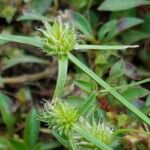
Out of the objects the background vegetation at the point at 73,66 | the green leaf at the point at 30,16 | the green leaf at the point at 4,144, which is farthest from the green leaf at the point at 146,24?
the green leaf at the point at 4,144

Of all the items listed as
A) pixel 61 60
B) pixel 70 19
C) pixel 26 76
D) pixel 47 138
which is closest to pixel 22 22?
pixel 26 76

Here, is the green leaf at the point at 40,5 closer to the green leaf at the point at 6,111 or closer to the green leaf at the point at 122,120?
the green leaf at the point at 6,111

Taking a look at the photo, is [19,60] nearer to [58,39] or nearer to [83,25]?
[83,25]

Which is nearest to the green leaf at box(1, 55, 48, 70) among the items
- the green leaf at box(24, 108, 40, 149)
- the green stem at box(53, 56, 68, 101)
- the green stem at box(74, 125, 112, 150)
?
the green leaf at box(24, 108, 40, 149)

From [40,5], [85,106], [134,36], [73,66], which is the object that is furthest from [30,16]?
[85,106]

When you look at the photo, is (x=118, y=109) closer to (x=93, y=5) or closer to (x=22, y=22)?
(x=93, y=5)

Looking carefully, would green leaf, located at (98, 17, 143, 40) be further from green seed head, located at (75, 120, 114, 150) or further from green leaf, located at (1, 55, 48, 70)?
green seed head, located at (75, 120, 114, 150)
